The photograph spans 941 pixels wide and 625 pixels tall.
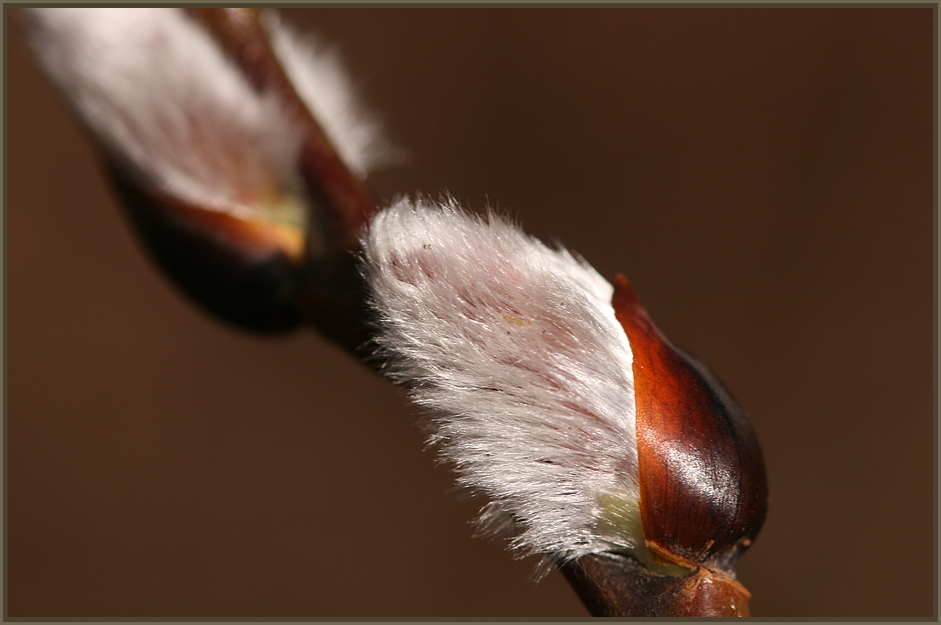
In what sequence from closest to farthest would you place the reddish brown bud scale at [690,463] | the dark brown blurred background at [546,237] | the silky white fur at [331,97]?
1. the reddish brown bud scale at [690,463]
2. the silky white fur at [331,97]
3. the dark brown blurred background at [546,237]

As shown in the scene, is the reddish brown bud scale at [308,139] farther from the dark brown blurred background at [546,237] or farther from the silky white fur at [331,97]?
the dark brown blurred background at [546,237]

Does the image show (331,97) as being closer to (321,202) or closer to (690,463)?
(321,202)

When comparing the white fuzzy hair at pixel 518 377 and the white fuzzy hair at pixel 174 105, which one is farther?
the white fuzzy hair at pixel 174 105

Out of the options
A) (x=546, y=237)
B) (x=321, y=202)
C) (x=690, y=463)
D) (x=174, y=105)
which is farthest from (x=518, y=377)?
(x=546, y=237)

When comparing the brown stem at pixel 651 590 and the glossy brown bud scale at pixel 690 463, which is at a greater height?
the glossy brown bud scale at pixel 690 463

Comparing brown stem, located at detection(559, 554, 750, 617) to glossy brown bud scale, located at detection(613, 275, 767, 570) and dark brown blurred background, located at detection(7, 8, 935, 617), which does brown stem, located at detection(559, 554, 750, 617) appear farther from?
dark brown blurred background, located at detection(7, 8, 935, 617)

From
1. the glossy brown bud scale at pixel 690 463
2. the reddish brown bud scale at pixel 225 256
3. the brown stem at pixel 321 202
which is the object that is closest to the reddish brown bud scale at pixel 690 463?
Answer: the glossy brown bud scale at pixel 690 463

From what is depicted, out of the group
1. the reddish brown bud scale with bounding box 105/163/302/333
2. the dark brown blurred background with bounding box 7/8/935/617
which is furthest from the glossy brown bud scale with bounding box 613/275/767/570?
the dark brown blurred background with bounding box 7/8/935/617
